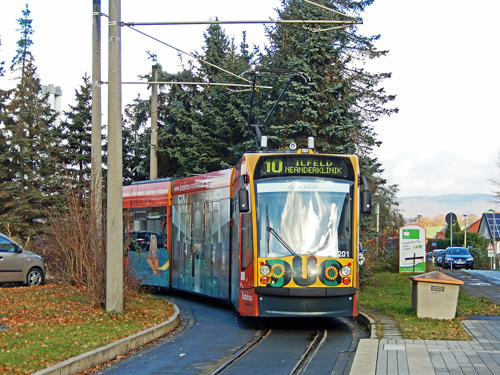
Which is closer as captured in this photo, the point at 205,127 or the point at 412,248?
the point at 412,248

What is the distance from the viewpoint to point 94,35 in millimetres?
18531

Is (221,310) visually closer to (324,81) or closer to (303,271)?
(303,271)

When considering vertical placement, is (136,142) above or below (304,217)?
above

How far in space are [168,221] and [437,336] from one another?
34.5 ft

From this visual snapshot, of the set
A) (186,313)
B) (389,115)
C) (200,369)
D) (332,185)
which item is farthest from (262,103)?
(200,369)

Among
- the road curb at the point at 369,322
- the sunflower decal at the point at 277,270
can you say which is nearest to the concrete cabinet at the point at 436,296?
the road curb at the point at 369,322

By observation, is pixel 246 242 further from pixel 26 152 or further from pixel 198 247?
pixel 26 152

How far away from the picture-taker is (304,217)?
13141mm

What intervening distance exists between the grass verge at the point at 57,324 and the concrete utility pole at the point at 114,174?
1.81 feet

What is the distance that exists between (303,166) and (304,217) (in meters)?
1.03

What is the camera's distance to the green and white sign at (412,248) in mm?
31559

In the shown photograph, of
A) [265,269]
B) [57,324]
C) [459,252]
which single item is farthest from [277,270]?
[459,252]

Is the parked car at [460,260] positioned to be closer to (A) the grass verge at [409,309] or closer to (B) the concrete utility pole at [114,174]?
(A) the grass verge at [409,309]

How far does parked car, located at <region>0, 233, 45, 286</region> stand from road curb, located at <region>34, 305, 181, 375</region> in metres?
10.1
